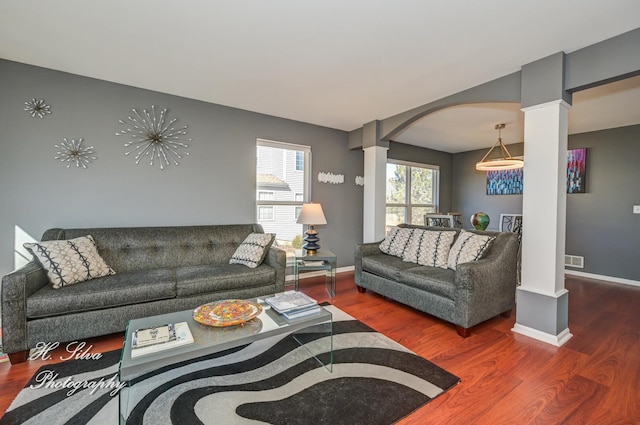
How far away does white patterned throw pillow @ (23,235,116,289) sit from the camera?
2.18 meters

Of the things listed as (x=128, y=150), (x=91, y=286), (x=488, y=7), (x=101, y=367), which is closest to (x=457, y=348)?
(x=488, y=7)

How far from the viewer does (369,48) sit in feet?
7.39

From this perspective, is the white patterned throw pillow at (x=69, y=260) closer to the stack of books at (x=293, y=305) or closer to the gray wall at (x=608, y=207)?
the stack of books at (x=293, y=305)

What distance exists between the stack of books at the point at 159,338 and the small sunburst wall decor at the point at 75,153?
2163mm

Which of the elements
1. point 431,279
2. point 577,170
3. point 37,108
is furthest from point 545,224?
point 37,108

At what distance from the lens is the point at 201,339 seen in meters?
1.55

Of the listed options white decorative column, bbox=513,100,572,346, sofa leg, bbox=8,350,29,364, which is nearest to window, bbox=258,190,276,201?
sofa leg, bbox=8,350,29,364

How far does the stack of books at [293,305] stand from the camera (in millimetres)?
1874

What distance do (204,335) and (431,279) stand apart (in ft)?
6.67

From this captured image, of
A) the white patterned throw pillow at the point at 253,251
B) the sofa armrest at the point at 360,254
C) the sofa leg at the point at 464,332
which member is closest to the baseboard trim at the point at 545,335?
the sofa leg at the point at 464,332

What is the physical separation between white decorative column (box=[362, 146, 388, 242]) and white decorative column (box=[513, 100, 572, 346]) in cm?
192

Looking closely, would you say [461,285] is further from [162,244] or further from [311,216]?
[162,244]

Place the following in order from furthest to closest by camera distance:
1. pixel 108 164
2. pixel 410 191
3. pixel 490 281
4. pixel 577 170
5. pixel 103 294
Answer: pixel 410 191 < pixel 577 170 < pixel 108 164 < pixel 490 281 < pixel 103 294

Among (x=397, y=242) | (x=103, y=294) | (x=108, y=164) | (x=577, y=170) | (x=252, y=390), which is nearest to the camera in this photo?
(x=252, y=390)
